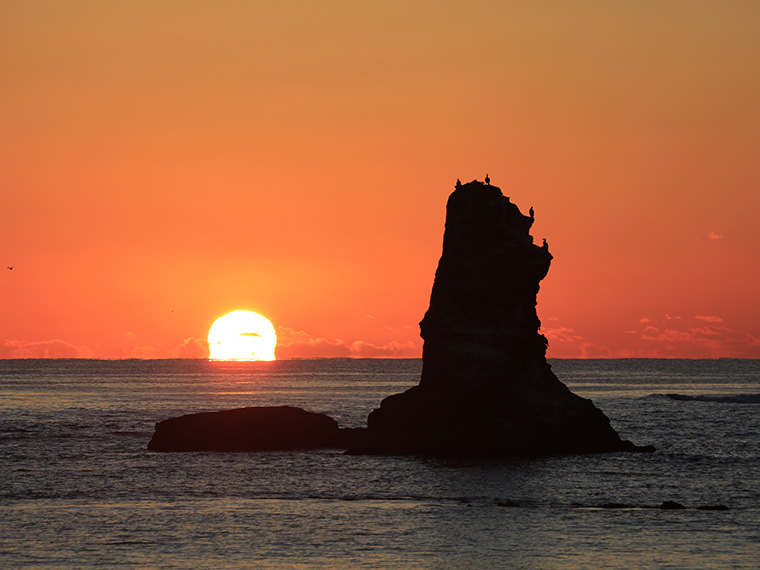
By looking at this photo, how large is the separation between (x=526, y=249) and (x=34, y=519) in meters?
33.6

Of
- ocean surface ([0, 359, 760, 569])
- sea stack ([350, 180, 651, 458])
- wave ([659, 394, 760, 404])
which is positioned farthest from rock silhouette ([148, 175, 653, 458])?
wave ([659, 394, 760, 404])

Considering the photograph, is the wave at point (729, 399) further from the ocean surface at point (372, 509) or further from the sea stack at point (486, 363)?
the sea stack at point (486, 363)

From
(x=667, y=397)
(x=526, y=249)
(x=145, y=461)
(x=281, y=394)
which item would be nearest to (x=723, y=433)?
(x=526, y=249)

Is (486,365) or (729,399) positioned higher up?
(486,365)

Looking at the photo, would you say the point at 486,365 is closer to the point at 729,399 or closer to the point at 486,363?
the point at 486,363

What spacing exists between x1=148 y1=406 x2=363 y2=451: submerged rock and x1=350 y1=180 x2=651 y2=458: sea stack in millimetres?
9133

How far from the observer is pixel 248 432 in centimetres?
7512

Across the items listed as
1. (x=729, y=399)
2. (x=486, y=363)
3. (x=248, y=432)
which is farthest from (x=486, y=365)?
(x=729, y=399)

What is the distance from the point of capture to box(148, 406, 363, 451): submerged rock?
7394 cm

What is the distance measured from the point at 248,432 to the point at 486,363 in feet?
63.8

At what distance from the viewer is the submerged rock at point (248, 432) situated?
73938mm

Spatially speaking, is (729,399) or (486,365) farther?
(729,399)

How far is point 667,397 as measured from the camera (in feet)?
505

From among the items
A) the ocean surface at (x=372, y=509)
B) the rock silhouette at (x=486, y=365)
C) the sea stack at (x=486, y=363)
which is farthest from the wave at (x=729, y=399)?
the sea stack at (x=486, y=363)
